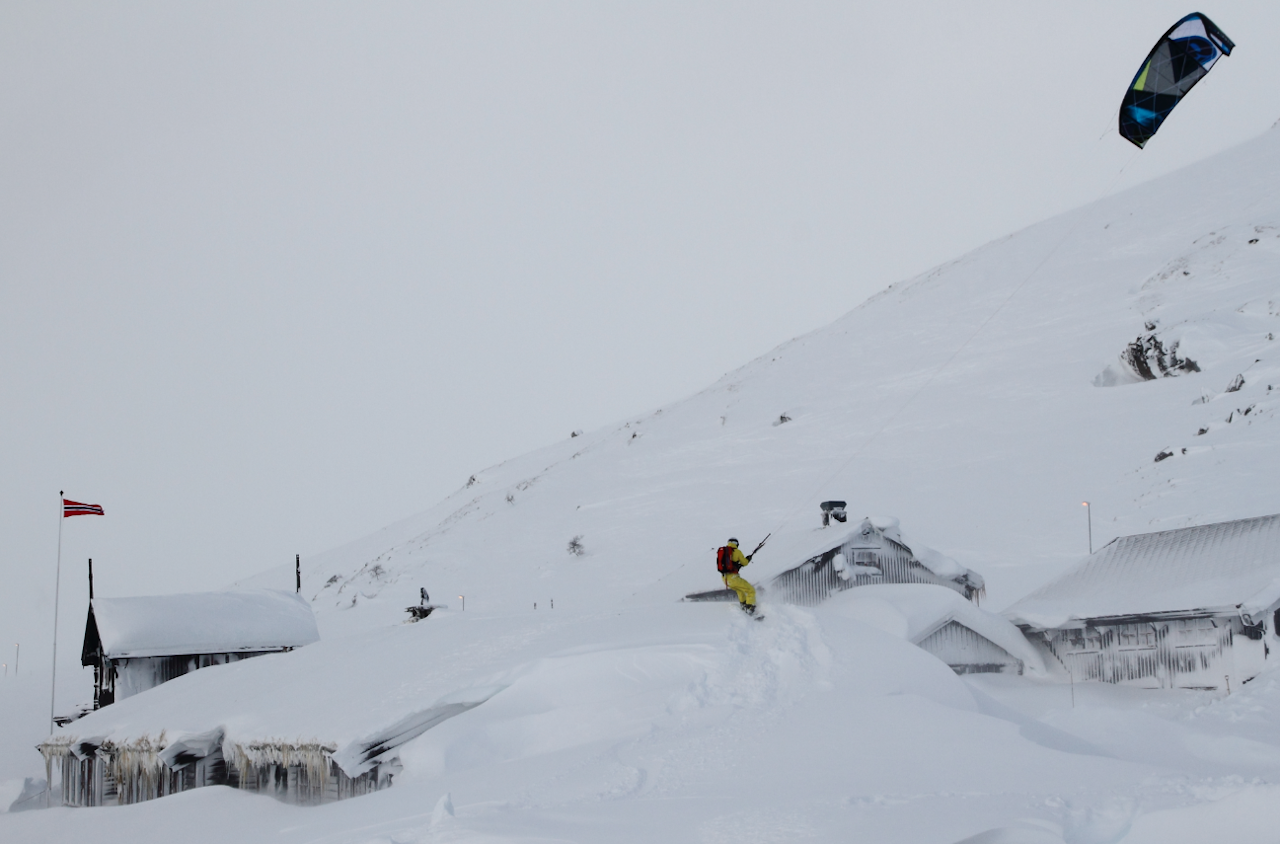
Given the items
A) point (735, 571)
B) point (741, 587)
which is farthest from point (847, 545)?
point (735, 571)

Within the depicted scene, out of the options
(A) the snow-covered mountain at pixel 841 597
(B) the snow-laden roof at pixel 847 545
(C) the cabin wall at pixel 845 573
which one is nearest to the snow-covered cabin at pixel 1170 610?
(A) the snow-covered mountain at pixel 841 597

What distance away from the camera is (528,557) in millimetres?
52844

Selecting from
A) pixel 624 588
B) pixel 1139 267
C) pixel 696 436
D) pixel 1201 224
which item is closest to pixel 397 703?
pixel 624 588

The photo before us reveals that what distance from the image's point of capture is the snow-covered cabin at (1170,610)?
21188mm

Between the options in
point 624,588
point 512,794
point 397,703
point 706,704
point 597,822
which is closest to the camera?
point 597,822

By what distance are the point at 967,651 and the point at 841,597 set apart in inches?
127

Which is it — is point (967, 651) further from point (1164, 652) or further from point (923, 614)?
point (1164, 652)

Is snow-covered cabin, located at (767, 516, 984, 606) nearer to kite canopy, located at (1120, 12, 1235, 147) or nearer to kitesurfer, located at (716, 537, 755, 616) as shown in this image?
kitesurfer, located at (716, 537, 755, 616)

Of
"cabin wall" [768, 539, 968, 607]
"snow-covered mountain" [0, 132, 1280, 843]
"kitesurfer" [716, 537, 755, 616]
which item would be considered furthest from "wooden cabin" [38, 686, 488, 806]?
"cabin wall" [768, 539, 968, 607]

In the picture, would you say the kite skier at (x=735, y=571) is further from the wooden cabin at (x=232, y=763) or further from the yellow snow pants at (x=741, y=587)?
the wooden cabin at (x=232, y=763)

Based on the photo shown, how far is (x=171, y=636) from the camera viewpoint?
28781 mm

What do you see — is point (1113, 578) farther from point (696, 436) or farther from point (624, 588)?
point (696, 436)

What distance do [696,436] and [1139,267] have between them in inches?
1254

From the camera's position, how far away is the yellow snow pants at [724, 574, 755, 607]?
1839 centimetres
